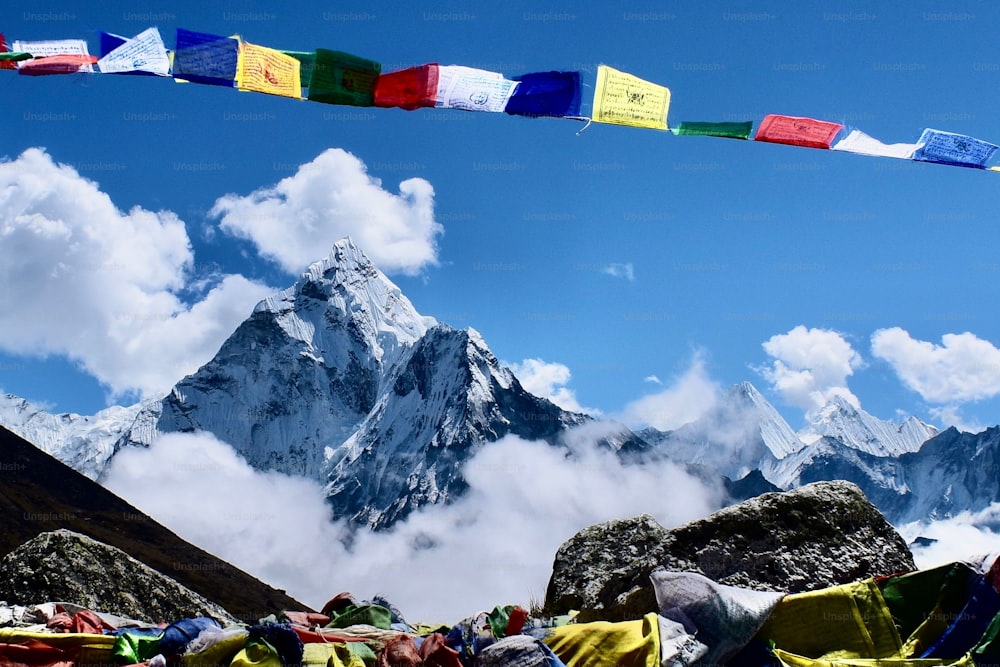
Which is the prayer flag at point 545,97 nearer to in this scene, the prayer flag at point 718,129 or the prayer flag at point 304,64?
the prayer flag at point 718,129

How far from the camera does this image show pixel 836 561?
24.6 ft

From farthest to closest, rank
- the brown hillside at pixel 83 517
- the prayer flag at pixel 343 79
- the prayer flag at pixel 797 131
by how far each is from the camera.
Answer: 1. the brown hillside at pixel 83 517
2. the prayer flag at pixel 797 131
3. the prayer flag at pixel 343 79

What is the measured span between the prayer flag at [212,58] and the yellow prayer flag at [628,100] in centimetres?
399

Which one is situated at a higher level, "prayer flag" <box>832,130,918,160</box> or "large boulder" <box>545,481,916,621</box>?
"prayer flag" <box>832,130,918,160</box>

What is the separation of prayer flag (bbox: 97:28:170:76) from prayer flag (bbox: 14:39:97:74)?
8.9 inches

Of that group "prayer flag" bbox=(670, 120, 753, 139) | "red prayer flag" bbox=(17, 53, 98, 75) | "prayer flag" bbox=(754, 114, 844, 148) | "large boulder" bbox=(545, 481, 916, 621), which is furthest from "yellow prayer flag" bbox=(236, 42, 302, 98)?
"large boulder" bbox=(545, 481, 916, 621)

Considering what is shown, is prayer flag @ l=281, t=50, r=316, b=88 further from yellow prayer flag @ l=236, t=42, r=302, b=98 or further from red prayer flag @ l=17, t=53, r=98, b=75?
red prayer flag @ l=17, t=53, r=98, b=75

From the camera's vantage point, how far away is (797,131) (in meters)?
11.2

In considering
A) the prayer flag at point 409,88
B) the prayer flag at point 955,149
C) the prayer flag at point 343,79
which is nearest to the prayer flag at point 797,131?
the prayer flag at point 955,149

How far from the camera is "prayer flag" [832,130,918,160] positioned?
11102 mm

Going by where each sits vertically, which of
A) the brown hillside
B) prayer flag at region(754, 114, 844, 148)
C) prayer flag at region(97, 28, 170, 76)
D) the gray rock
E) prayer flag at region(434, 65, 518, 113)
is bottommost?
the gray rock

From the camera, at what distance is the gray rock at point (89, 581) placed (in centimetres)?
902

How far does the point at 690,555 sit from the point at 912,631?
1894 mm

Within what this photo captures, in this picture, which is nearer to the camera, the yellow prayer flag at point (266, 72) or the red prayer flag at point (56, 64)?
the yellow prayer flag at point (266, 72)
